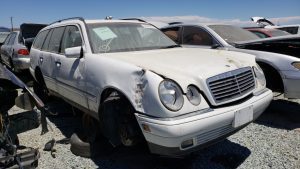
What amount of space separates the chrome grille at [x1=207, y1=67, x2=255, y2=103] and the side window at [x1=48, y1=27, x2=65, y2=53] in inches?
107

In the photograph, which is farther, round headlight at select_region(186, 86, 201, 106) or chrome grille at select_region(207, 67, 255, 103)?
chrome grille at select_region(207, 67, 255, 103)

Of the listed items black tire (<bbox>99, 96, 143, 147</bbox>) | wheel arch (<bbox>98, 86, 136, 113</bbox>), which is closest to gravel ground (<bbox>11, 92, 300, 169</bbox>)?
black tire (<bbox>99, 96, 143, 147</bbox>)

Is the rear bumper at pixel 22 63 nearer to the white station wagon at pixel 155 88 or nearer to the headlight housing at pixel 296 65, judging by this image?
the white station wagon at pixel 155 88

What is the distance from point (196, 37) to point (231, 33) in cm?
74

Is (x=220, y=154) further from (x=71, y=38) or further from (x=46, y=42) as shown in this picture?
(x=46, y=42)

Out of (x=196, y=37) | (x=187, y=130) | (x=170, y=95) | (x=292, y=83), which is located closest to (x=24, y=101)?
(x=170, y=95)

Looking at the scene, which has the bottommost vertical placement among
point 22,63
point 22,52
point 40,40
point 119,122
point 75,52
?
point 22,63

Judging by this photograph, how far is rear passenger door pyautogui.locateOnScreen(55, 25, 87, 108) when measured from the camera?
3856mm

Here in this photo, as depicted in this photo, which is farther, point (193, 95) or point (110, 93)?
point (110, 93)

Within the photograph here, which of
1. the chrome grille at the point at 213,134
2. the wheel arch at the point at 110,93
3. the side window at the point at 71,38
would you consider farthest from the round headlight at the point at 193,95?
the side window at the point at 71,38

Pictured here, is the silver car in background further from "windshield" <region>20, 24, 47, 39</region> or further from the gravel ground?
the gravel ground

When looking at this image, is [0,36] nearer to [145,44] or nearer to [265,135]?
[145,44]

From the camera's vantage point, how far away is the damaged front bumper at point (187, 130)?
8.59 feet

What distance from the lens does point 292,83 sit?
15.4 ft
